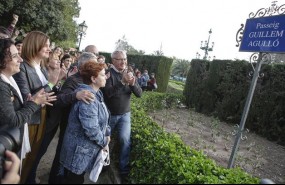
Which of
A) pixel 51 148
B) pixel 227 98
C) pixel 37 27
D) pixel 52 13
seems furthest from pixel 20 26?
pixel 51 148

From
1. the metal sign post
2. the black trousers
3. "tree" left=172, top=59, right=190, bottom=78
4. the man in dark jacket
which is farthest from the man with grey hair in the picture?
"tree" left=172, top=59, right=190, bottom=78

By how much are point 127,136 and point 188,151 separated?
105 cm

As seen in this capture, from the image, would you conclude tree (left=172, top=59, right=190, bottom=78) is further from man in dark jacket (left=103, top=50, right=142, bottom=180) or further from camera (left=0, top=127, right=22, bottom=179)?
camera (left=0, top=127, right=22, bottom=179)

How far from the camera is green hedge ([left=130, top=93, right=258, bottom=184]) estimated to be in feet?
9.44

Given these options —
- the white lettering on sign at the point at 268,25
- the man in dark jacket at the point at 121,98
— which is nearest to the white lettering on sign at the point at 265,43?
the white lettering on sign at the point at 268,25

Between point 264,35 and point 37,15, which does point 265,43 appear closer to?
point 264,35

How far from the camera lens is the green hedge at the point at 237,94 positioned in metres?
10.7

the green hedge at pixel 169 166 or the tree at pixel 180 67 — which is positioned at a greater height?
the green hedge at pixel 169 166

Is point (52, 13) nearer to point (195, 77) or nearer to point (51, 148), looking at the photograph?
point (195, 77)

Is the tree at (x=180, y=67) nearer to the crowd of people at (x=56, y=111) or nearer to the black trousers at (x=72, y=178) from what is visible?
the crowd of people at (x=56, y=111)

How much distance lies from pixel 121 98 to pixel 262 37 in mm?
2575

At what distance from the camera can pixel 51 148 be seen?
236 inches

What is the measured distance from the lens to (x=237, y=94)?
12.8 meters

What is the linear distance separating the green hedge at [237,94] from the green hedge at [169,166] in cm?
765
